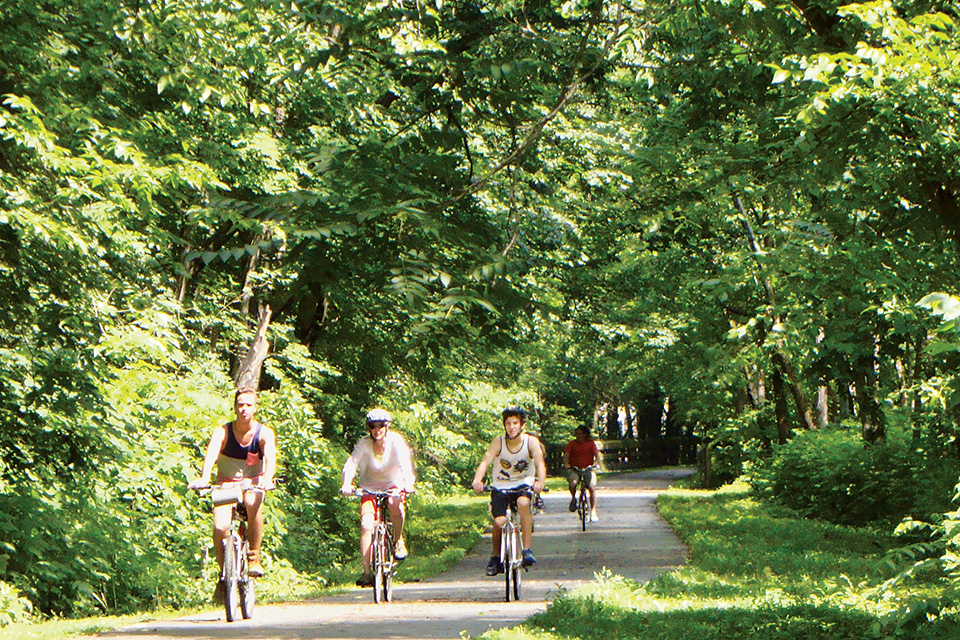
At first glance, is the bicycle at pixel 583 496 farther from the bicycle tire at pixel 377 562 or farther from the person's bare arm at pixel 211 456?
the person's bare arm at pixel 211 456

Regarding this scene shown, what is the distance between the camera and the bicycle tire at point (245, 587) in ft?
32.2

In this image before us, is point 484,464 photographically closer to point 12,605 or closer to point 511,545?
point 511,545

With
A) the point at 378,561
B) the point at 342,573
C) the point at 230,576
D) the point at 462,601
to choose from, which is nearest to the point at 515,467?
the point at 462,601

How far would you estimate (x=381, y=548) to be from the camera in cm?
1118

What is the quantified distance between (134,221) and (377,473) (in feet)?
16.3

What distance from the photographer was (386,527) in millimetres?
11477

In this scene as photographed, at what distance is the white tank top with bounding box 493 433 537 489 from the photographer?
11.6m

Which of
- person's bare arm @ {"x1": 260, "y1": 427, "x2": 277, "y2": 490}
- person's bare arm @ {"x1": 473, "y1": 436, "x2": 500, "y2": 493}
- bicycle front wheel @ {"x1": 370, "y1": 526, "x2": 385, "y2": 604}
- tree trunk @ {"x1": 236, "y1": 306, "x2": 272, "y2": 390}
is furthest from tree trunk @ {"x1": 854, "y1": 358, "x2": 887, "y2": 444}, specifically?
tree trunk @ {"x1": 236, "y1": 306, "x2": 272, "y2": 390}

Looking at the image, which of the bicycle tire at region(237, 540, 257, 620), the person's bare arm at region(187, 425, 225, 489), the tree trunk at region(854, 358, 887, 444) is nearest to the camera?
the person's bare arm at region(187, 425, 225, 489)

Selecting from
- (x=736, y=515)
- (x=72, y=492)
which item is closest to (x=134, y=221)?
(x=72, y=492)

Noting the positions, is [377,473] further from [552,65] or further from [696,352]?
[696,352]

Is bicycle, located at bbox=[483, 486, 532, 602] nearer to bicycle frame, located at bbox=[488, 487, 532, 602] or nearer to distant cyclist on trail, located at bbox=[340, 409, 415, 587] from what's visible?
bicycle frame, located at bbox=[488, 487, 532, 602]

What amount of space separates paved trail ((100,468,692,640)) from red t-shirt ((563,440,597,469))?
135cm

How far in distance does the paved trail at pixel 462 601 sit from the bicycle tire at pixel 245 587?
120 millimetres
